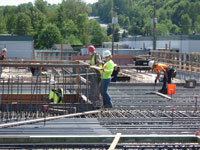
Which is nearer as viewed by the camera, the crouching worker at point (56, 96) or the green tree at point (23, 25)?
the crouching worker at point (56, 96)

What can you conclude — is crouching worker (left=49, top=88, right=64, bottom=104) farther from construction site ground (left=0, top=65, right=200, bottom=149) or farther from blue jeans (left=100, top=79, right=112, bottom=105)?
blue jeans (left=100, top=79, right=112, bottom=105)

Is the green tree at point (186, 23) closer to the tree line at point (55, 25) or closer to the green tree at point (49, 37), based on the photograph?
the tree line at point (55, 25)

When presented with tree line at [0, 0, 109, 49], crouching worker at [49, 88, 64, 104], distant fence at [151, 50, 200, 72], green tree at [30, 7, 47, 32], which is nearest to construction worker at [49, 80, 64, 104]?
crouching worker at [49, 88, 64, 104]

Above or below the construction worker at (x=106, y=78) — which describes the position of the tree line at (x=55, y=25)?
above

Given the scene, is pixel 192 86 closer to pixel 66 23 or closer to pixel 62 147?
pixel 62 147

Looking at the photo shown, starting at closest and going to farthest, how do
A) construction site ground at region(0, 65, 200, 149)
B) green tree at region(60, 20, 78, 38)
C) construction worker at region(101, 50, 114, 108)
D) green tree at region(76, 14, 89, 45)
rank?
construction site ground at region(0, 65, 200, 149) → construction worker at region(101, 50, 114, 108) → green tree at region(60, 20, 78, 38) → green tree at region(76, 14, 89, 45)

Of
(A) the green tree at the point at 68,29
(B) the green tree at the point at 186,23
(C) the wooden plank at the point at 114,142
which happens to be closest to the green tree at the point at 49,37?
(A) the green tree at the point at 68,29

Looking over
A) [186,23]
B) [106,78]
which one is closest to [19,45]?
[106,78]

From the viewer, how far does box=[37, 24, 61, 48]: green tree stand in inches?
4313

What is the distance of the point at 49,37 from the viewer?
110 m

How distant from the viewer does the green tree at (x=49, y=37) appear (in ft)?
359

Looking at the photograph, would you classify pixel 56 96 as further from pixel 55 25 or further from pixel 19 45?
pixel 55 25

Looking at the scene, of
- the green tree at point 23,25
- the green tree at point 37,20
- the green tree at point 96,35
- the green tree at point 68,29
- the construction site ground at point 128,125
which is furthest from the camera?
the green tree at point 96,35

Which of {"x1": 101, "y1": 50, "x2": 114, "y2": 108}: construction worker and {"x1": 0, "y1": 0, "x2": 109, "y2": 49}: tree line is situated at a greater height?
{"x1": 0, "y1": 0, "x2": 109, "y2": 49}: tree line
